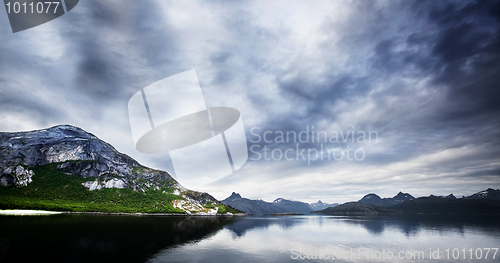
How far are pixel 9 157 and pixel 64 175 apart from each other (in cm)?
3227

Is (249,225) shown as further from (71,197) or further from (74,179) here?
(74,179)

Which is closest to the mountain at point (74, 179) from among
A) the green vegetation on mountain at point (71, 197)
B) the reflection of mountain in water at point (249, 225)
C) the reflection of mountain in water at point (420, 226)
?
→ the green vegetation on mountain at point (71, 197)

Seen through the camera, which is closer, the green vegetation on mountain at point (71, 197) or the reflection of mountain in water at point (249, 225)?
the reflection of mountain in water at point (249, 225)

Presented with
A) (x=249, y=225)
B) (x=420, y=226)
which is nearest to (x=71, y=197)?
(x=249, y=225)

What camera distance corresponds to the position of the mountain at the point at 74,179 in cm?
11184

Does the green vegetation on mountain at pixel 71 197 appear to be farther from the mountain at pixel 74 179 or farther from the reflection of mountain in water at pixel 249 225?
the reflection of mountain in water at pixel 249 225

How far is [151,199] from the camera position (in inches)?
6457

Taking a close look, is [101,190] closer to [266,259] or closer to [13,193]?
[13,193]

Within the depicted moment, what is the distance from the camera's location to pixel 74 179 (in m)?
142

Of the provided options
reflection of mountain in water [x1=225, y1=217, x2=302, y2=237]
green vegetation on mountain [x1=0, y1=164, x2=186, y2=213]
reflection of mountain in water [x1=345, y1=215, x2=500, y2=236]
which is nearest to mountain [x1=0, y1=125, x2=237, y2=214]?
green vegetation on mountain [x1=0, y1=164, x2=186, y2=213]

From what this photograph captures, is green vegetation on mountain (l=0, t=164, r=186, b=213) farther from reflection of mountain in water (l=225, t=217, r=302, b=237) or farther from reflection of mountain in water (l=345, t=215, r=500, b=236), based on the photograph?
reflection of mountain in water (l=345, t=215, r=500, b=236)

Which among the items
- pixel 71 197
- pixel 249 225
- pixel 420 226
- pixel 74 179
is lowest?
pixel 249 225

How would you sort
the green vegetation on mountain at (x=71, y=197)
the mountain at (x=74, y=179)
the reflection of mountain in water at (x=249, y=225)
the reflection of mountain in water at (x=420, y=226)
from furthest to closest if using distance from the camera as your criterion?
the mountain at (x=74, y=179) → the green vegetation on mountain at (x=71, y=197) → the reflection of mountain in water at (x=420, y=226) → the reflection of mountain in water at (x=249, y=225)

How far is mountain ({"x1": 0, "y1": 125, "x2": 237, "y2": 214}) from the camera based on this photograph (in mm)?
111844
